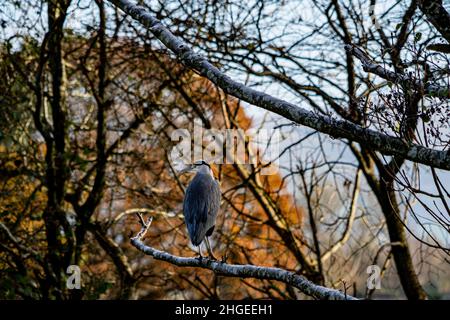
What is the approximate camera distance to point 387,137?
248cm

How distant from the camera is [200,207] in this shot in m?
4.52

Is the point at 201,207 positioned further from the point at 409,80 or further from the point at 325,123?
the point at 409,80

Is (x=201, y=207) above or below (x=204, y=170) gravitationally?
below

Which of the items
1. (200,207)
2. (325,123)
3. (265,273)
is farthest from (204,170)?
(325,123)

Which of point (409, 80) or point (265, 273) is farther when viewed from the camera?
point (265, 273)

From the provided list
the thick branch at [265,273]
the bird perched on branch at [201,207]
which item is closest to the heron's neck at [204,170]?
the bird perched on branch at [201,207]

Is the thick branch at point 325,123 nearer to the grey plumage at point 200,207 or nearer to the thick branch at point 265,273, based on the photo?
the thick branch at point 265,273

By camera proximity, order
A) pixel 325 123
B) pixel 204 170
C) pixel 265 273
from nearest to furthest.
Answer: pixel 325 123 → pixel 265 273 → pixel 204 170

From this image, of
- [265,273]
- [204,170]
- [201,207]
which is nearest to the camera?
[265,273]

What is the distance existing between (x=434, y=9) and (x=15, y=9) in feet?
20.4

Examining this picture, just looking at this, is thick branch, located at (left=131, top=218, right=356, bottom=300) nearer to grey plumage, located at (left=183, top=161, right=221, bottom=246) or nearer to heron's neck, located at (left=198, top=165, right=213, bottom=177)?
grey plumage, located at (left=183, top=161, right=221, bottom=246)

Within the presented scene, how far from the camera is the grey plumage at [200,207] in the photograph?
4504 millimetres

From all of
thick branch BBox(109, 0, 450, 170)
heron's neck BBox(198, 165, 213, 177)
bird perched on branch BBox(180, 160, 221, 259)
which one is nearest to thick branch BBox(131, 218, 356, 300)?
thick branch BBox(109, 0, 450, 170)

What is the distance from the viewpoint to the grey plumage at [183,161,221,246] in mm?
4504
